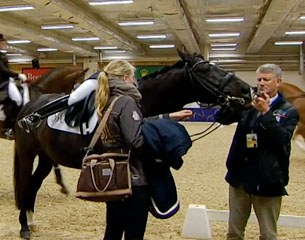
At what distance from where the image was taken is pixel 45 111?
371cm

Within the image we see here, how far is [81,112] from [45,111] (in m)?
0.45

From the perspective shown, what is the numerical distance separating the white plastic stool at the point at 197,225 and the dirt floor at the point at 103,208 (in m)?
0.11

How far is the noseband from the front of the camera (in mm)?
3104

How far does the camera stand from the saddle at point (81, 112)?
10.9ft

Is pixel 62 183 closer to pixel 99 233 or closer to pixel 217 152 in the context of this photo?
pixel 99 233

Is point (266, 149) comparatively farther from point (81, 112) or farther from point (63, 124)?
point (63, 124)

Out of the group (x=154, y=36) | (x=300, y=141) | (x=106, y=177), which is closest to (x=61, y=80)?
(x=106, y=177)

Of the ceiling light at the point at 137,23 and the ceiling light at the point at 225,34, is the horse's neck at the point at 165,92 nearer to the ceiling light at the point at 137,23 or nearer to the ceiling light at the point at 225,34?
the ceiling light at the point at 137,23

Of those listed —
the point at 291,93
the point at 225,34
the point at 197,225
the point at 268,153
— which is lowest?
the point at 197,225

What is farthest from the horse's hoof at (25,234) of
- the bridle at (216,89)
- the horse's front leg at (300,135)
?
the horse's front leg at (300,135)

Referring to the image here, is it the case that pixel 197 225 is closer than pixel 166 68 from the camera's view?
No

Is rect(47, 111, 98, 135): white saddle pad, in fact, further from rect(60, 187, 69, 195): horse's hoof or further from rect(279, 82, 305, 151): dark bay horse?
rect(279, 82, 305, 151): dark bay horse

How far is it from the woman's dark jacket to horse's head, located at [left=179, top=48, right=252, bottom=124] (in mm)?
249

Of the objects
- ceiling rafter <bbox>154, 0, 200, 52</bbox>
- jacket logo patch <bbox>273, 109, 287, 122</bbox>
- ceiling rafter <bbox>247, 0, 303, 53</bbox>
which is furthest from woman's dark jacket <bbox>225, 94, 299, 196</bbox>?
ceiling rafter <bbox>247, 0, 303, 53</bbox>
